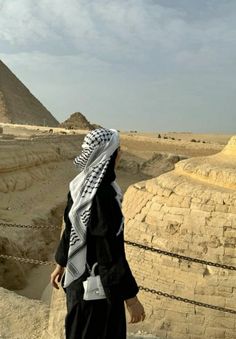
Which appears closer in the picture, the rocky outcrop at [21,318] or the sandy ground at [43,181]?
the rocky outcrop at [21,318]

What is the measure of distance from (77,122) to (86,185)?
3566 cm

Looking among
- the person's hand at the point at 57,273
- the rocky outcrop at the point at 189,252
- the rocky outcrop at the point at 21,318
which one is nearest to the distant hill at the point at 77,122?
the rocky outcrop at the point at 189,252

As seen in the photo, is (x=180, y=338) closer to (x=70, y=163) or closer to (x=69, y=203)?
(x=69, y=203)

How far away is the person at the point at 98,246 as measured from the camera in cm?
258

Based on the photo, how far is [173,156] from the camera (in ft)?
70.7

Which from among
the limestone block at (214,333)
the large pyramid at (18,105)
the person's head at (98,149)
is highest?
the large pyramid at (18,105)

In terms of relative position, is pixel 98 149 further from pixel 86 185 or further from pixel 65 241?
pixel 65 241

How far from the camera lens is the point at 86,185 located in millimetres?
2660

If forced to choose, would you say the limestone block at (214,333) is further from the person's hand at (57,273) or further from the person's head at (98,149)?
the person's head at (98,149)

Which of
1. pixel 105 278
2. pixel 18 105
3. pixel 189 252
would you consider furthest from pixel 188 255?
pixel 18 105

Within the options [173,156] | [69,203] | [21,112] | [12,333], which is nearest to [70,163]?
[173,156]

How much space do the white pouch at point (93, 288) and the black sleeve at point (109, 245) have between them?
2.2 inches

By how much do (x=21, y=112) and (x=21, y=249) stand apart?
39.1 metres

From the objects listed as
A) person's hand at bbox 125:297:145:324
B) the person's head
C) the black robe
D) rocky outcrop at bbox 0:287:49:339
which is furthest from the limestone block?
the person's head
